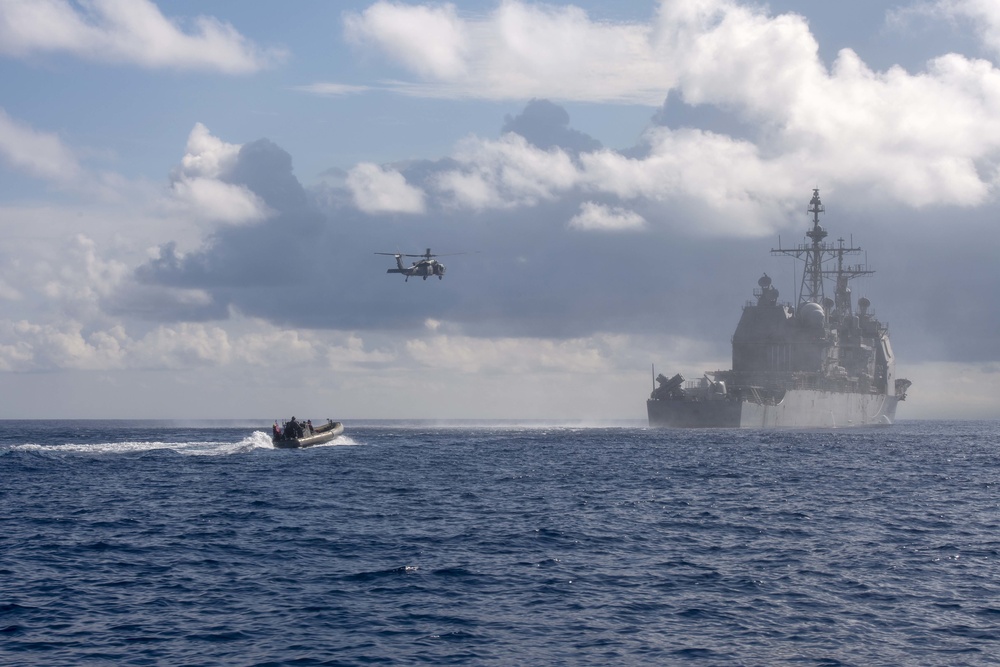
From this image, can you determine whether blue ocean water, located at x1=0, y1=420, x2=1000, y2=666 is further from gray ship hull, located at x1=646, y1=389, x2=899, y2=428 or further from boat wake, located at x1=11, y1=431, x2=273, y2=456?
gray ship hull, located at x1=646, y1=389, x2=899, y2=428

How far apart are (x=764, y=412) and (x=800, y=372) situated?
454 inches

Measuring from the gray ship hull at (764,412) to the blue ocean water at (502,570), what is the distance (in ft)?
201

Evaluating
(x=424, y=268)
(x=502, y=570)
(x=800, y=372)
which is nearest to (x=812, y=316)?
(x=800, y=372)

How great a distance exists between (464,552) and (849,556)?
11.1 m

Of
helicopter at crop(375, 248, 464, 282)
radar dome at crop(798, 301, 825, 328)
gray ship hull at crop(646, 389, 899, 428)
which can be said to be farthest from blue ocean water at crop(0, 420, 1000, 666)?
radar dome at crop(798, 301, 825, 328)

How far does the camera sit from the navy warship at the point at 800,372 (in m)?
120

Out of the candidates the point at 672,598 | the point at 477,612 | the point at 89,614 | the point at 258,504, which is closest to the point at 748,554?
the point at 672,598

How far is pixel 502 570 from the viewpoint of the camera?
2755 centimetres

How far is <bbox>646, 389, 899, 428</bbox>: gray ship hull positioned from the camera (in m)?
117

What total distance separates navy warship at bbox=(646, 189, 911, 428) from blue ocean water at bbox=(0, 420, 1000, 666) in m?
64.7

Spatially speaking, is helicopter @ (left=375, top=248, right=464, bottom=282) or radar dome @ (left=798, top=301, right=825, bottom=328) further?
radar dome @ (left=798, top=301, right=825, bottom=328)

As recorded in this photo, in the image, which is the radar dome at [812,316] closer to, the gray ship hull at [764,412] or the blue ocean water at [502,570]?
the gray ship hull at [764,412]

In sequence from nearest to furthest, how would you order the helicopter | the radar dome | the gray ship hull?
1. the helicopter
2. the gray ship hull
3. the radar dome

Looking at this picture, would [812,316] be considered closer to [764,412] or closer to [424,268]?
[764,412]
